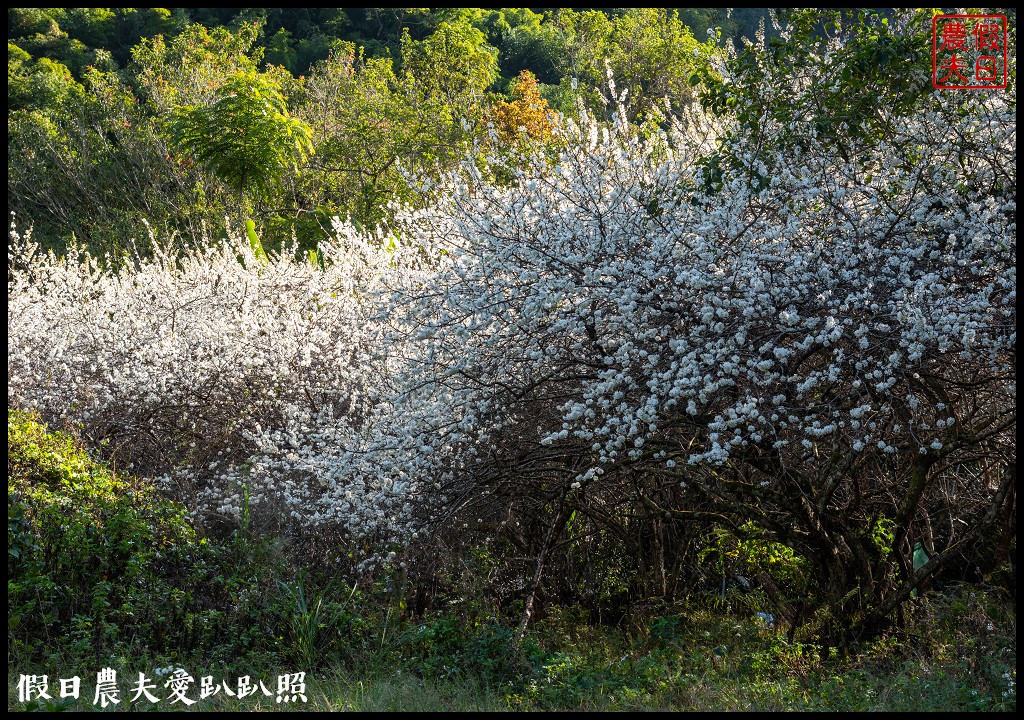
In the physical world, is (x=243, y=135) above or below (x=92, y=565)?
above

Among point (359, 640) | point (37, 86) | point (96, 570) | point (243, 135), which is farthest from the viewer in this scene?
point (37, 86)

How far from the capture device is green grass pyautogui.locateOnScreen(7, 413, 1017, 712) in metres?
4.30

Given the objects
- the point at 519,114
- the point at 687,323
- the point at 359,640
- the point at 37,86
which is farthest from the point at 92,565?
the point at 37,86

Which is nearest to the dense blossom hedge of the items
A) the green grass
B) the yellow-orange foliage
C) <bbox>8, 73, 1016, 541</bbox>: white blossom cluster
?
<bbox>8, 73, 1016, 541</bbox>: white blossom cluster

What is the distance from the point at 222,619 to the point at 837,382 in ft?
12.4

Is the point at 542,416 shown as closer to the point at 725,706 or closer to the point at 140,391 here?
the point at 725,706

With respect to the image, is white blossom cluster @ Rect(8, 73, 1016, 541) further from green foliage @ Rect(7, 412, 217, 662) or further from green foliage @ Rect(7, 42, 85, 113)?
green foliage @ Rect(7, 42, 85, 113)

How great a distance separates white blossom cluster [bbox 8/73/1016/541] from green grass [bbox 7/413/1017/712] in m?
0.61

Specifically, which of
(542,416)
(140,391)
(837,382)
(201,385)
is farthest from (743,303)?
(140,391)

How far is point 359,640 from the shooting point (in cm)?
530

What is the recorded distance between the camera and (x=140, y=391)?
307 inches

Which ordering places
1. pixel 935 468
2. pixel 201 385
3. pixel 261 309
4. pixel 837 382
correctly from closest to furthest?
pixel 837 382 < pixel 935 468 < pixel 201 385 < pixel 261 309

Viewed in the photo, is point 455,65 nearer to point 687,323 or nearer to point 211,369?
point 211,369

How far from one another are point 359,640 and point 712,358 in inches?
107
